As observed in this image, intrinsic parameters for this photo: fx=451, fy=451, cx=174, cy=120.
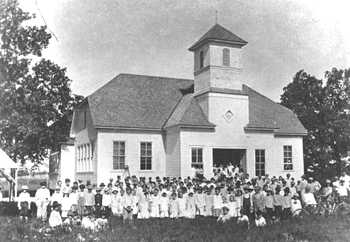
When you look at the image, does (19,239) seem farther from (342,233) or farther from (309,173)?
(309,173)

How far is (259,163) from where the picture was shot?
28.7 metres

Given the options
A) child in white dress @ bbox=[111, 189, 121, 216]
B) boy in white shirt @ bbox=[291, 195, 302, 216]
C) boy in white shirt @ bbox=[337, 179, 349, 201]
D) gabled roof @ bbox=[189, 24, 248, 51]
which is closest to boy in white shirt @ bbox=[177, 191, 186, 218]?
child in white dress @ bbox=[111, 189, 121, 216]

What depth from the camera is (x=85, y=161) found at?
29484mm

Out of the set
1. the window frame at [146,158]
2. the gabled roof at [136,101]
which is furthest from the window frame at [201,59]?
the window frame at [146,158]

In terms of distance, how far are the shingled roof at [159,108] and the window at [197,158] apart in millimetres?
1562

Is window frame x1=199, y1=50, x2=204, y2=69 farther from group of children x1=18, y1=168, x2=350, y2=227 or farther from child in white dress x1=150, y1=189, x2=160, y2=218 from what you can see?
child in white dress x1=150, y1=189, x2=160, y2=218

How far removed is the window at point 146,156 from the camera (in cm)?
2798

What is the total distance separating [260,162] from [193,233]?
55.1 feet

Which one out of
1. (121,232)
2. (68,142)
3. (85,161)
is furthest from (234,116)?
(121,232)

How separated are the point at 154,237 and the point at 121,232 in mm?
1125

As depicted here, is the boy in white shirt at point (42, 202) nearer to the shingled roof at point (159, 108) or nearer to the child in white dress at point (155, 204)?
the child in white dress at point (155, 204)

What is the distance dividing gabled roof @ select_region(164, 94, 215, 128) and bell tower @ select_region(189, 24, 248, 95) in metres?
1.18

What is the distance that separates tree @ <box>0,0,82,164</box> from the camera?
28.5 meters

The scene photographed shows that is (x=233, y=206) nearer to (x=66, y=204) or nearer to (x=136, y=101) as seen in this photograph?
(x=66, y=204)
